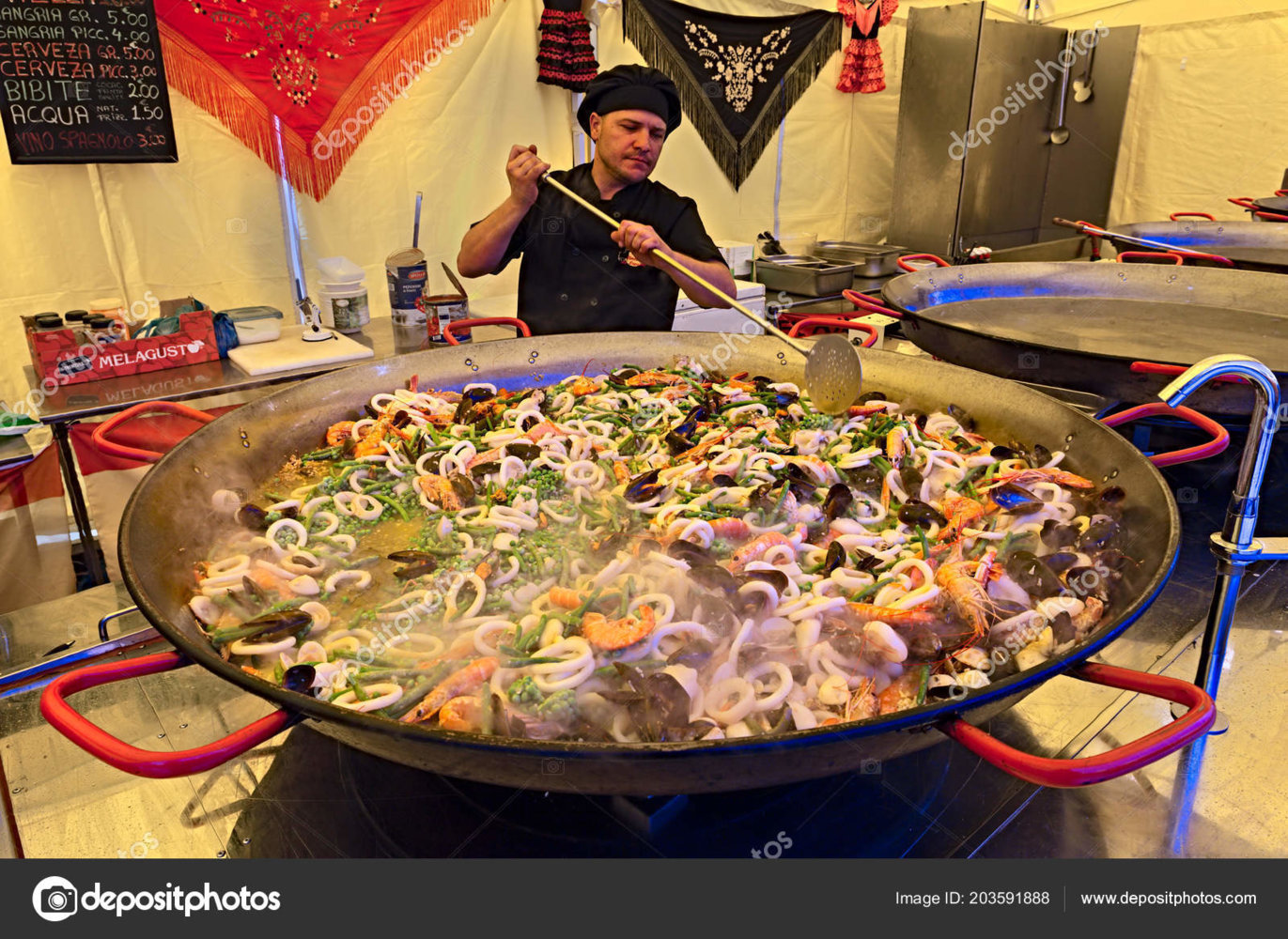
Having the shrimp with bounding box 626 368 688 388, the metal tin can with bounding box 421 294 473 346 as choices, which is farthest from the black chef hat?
the shrimp with bounding box 626 368 688 388

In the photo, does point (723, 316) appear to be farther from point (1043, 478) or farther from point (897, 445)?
point (1043, 478)

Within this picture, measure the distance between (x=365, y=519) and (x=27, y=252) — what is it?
3643 millimetres

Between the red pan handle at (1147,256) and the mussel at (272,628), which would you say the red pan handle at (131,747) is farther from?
the red pan handle at (1147,256)

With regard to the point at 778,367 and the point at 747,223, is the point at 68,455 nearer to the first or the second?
the point at 778,367

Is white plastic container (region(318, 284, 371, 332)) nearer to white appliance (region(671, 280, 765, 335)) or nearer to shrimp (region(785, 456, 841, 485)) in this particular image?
white appliance (region(671, 280, 765, 335))

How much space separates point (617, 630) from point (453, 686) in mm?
294

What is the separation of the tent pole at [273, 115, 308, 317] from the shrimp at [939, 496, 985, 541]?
13.6ft

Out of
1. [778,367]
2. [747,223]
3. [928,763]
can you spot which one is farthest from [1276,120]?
[928,763]

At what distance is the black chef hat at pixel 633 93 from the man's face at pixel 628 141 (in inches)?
1.2

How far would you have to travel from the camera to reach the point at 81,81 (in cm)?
420

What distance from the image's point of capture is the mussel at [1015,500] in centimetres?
191

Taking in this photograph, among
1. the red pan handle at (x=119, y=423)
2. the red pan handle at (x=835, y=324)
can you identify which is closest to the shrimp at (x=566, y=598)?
the red pan handle at (x=119, y=423)
